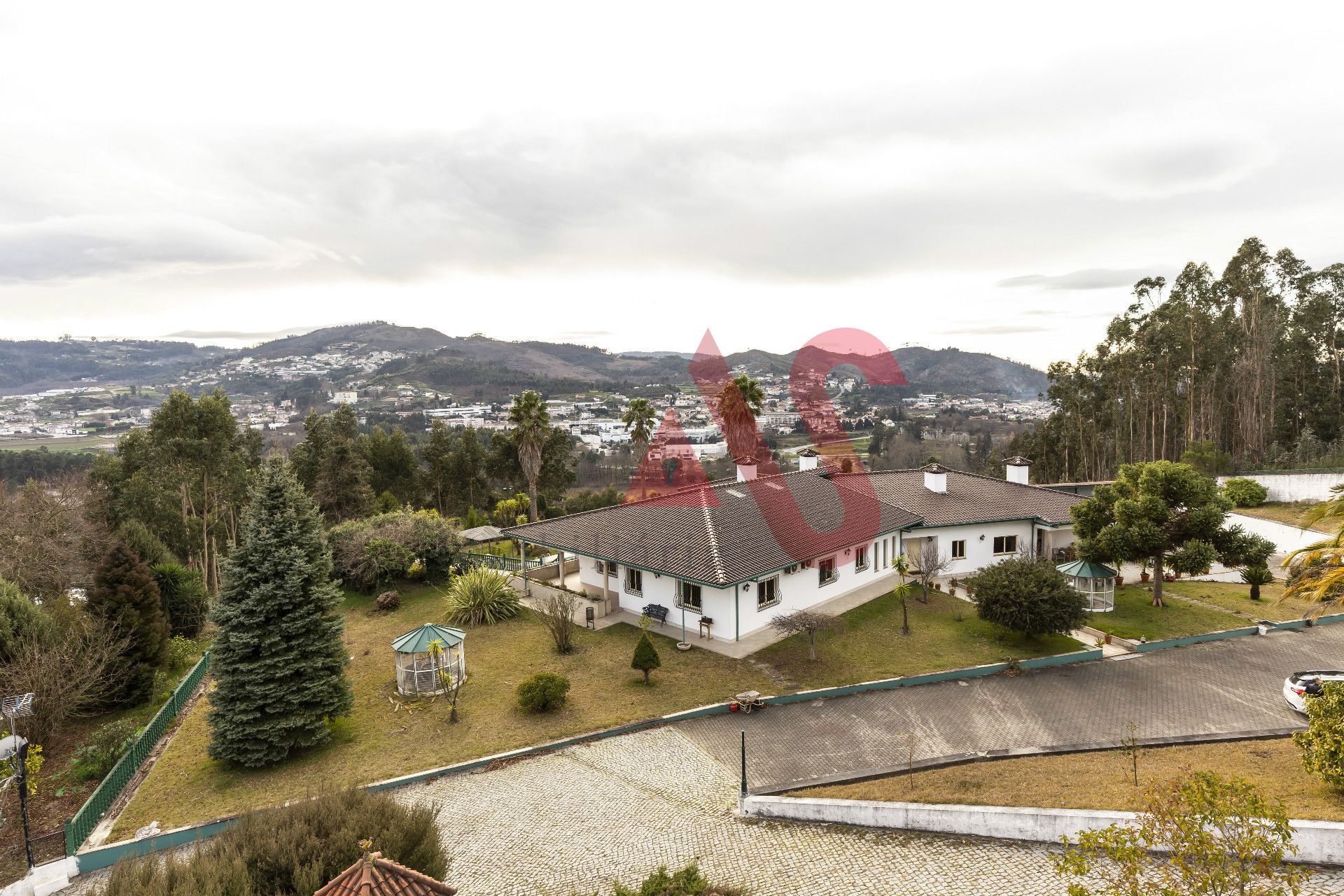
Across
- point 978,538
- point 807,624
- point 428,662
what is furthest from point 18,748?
point 978,538

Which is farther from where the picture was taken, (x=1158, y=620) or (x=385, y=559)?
(x=385, y=559)

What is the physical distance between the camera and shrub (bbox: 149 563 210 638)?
2238cm

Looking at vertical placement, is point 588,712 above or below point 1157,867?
below

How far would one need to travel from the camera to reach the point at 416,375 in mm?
160125

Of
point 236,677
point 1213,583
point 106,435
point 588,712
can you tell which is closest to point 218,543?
point 236,677

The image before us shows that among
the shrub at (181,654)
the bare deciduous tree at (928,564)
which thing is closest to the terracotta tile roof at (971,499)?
the bare deciduous tree at (928,564)

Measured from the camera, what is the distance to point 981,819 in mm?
10250

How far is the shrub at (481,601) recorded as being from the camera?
2302 cm

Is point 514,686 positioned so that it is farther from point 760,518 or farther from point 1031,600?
point 1031,600

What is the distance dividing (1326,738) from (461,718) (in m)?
16.9

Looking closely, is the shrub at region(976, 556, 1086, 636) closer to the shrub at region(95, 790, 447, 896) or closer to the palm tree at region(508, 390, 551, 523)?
the shrub at region(95, 790, 447, 896)

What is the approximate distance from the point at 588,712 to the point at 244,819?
814cm

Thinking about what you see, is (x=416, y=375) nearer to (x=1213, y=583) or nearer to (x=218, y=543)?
(x=218, y=543)

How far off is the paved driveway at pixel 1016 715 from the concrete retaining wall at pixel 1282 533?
44.8 ft
